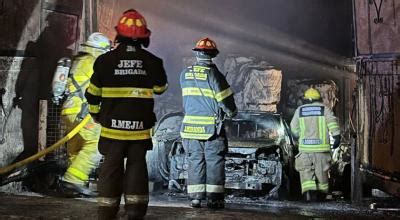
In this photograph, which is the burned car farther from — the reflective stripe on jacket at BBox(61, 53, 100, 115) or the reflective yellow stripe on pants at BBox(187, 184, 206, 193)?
the reflective stripe on jacket at BBox(61, 53, 100, 115)

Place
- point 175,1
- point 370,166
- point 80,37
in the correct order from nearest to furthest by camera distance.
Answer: point 370,166 → point 80,37 → point 175,1

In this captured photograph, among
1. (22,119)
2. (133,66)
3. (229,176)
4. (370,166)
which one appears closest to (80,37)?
(22,119)

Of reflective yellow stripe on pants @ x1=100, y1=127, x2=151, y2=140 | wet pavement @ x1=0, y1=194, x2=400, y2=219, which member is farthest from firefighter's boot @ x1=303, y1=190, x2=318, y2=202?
reflective yellow stripe on pants @ x1=100, y1=127, x2=151, y2=140

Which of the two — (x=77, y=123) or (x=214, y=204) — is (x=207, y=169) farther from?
(x=77, y=123)

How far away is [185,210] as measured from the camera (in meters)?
5.81

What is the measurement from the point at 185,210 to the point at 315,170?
9.21 feet

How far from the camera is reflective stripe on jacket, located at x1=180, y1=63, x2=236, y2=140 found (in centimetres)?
607

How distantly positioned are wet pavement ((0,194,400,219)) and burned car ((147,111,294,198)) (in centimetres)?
47

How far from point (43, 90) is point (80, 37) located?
126 cm

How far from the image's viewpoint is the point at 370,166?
22.5 ft

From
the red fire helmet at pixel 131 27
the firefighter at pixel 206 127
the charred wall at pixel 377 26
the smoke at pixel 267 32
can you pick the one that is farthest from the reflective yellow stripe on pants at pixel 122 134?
the smoke at pixel 267 32

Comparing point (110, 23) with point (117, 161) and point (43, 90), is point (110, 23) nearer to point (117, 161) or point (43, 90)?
point (43, 90)

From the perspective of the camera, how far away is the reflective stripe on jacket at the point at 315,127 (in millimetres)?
7801

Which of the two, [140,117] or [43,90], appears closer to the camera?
[140,117]
